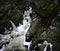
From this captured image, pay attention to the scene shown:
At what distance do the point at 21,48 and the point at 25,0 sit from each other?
451cm

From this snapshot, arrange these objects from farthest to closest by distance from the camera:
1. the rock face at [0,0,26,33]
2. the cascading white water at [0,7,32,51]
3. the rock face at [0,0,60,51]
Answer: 1. the rock face at [0,0,26,33]
2. the cascading white water at [0,7,32,51]
3. the rock face at [0,0,60,51]

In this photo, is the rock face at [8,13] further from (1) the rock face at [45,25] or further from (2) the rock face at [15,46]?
(2) the rock face at [15,46]

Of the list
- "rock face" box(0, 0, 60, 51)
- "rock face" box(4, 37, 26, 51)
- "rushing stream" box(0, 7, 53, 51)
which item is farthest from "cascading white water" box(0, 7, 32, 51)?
"rock face" box(0, 0, 60, 51)

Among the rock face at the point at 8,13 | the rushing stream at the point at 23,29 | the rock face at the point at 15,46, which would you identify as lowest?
the rock face at the point at 15,46

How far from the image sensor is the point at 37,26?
11.8 m

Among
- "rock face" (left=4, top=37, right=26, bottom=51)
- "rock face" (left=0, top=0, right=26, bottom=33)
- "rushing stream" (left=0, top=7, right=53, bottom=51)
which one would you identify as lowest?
"rock face" (left=4, top=37, right=26, bottom=51)

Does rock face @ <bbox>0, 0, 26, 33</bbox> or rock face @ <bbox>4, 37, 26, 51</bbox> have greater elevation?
rock face @ <bbox>0, 0, 26, 33</bbox>

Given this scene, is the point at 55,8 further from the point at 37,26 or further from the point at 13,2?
the point at 13,2

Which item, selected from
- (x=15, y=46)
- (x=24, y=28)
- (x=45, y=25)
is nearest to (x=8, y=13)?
(x=24, y=28)

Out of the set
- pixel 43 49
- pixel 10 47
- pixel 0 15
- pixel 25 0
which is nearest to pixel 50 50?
pixel 43 49

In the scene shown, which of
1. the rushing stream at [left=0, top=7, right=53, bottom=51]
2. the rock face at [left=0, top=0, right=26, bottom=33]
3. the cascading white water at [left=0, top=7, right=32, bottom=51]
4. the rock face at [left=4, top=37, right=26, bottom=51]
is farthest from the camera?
the rock face at [left=0, top=0, right=26, bottom=33]

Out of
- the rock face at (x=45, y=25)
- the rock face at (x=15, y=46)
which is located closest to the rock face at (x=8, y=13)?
the rock face at (x=45, y=25)

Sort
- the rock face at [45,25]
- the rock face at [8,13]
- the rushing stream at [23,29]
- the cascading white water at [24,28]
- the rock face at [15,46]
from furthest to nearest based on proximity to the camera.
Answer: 1. the rock face at [8,13]
2. the cascading white water at [24,28]
3. the rushing stream at [23,29]
4. the rock face at [15,46]
5. the rock face at [45,25]

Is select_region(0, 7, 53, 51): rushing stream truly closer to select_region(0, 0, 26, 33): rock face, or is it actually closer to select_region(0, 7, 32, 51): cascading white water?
select_region(0, 7, 32, 51): cascading white water
